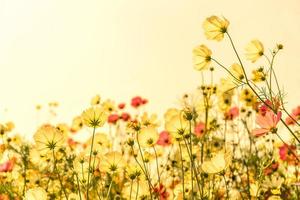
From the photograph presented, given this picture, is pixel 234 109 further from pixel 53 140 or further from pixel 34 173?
pixel 53 140

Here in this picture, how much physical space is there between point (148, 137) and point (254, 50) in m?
0.46

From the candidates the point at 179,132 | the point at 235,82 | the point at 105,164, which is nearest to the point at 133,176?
the point at 105,164

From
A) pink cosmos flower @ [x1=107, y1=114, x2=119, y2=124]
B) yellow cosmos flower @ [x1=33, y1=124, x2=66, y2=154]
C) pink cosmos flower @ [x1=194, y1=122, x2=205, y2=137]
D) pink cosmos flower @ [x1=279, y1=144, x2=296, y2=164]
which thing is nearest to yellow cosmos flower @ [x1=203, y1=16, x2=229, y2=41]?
yellow cosmos flower @ [x1=33, y1=124, x2=66, y2=154]

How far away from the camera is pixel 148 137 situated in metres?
1.70

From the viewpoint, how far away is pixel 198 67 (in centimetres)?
171

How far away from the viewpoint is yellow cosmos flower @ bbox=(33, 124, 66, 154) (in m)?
1.49

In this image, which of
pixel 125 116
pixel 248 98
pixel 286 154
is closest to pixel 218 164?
pixel 286 154

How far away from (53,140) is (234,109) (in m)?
1.75

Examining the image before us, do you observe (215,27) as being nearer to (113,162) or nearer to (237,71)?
(237,71)

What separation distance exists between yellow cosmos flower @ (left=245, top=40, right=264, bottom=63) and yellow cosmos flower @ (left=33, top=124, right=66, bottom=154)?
2.24 feet

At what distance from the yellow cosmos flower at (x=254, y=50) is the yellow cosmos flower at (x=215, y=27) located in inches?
5.0

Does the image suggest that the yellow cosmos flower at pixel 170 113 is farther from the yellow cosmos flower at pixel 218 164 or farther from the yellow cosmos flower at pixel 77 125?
the yellow cosmos flower at pixel 77 125

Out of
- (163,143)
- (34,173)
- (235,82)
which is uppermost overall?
(235,82)

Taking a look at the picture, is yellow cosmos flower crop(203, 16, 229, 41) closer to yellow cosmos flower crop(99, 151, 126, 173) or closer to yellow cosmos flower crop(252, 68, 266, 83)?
yellow cosmos flower crop(252, 68, 266, 83)
